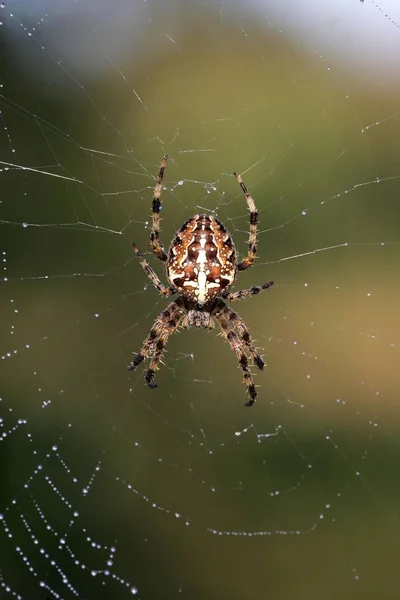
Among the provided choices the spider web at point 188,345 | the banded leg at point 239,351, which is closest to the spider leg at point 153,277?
the banded leg at point 239,351

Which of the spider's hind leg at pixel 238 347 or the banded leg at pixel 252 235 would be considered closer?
the banded leg at pixel 252 235

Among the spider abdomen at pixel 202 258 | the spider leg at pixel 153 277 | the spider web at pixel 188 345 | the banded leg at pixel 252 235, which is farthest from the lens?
the spider web at pixel 188 345

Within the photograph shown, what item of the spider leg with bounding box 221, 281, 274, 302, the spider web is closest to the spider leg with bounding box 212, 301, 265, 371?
the spider leg with bounding box 221, 281, 274, 302

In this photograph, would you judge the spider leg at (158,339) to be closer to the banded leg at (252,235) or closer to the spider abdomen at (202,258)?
the spider abdomen at (202,258)

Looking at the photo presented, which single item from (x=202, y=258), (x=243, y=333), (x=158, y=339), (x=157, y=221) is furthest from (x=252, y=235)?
(x=158, y=339)

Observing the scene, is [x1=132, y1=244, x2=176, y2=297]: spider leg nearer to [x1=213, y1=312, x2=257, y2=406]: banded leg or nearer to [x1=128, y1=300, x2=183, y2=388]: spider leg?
[x1=128, y1=300, x2=183, y2=388]: spider leg

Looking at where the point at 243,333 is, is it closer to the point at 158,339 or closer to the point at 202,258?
the point at 158,339

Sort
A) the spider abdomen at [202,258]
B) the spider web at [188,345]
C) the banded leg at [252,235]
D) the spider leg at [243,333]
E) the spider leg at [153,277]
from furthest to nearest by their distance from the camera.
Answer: the spider web at [188,345] < the spider leg at [243,333] < the spider leg at [153,277] < the banded leg at [252,235] < the spider abdomen at [202,258]

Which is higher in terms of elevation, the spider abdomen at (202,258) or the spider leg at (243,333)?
the spider leg at (243,333)
